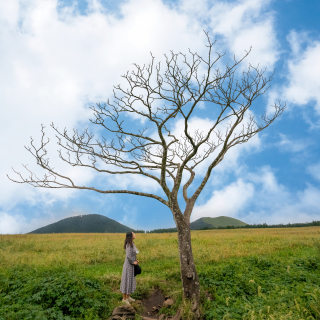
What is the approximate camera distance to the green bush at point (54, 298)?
23.7 feet

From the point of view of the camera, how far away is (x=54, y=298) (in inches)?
318

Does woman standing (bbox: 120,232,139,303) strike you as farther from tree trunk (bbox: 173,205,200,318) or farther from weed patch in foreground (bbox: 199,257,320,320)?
weed patch in foreground (bbox: 199,257,320,320)

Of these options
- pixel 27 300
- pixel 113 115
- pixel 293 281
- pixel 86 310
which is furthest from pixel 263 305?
pixel 113 115

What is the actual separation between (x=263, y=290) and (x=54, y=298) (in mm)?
7896

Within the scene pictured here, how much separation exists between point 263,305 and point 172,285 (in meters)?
3.63

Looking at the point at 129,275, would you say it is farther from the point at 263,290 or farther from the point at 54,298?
the point at 263,290

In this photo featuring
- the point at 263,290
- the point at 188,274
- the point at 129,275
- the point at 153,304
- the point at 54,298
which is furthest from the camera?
the point at 263,290

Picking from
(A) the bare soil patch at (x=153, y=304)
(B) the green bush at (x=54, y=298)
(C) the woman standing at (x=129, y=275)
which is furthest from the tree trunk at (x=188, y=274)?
(B) the green bush at (x=54, y=298)

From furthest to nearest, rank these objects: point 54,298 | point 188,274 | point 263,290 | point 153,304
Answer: point 263,290
point 153,304
point 188,274
point 54,298

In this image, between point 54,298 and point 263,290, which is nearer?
point 54,298

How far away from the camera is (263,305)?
8.04 metres

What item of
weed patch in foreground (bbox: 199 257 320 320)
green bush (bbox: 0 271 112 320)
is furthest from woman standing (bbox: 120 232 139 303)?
weed patch in foreground (bbox: 199 257 320 320)

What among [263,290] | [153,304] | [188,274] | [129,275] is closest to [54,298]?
[129,275]

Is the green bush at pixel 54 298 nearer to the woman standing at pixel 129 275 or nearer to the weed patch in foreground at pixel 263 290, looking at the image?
the woman standing at pixel 129 275
